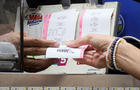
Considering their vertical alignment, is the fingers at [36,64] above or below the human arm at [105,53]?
below

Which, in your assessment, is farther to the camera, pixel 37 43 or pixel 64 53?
pixel 37 43

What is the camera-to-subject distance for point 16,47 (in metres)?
0.79

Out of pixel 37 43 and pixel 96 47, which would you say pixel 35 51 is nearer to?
pixel 37 43

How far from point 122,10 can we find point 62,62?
1.62 feet

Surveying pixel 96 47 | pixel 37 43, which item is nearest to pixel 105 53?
pixel 96 47

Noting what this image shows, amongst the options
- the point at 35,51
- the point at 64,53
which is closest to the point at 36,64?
the point at 35,51

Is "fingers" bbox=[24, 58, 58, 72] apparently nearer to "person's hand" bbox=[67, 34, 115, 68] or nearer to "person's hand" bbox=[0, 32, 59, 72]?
"person's hand" bbox=[0, 32, 59, 72]

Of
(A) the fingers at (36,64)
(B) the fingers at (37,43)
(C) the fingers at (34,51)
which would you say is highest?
(B) the fingers at (37,43)

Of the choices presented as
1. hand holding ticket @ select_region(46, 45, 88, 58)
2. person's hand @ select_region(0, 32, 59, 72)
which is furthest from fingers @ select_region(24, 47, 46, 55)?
hand holding ticket @ select_region(46, 45, 88, 58)

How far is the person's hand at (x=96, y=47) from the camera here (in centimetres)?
83

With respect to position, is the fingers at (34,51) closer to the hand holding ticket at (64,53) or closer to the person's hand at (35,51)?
the person's hand at (35,51)

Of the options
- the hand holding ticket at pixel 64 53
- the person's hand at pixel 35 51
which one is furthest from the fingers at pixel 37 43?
the hand holding ticket at pixel 64 53

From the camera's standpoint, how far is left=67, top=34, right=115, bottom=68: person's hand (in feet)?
2.71

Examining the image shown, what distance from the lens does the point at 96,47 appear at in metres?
0.85
